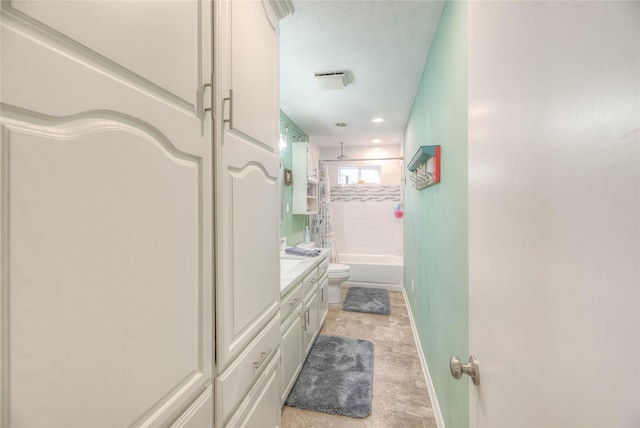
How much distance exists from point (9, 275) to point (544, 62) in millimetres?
806

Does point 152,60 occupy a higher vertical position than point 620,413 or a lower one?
higher

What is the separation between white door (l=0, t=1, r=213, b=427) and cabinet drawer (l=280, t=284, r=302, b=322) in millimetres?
955

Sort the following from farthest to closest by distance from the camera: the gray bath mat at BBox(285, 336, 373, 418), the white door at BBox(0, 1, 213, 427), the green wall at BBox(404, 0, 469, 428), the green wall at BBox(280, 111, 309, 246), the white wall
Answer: the white wall, the green wall at BBox(280, 111, 309, 246), the gray bath mat at BBox(285, 336, 373, 418), the green wall at BBox(404, 0, 469, 428), the white door at BBox(0, 1, 213, 427)

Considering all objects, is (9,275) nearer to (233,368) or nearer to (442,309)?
(233,368)

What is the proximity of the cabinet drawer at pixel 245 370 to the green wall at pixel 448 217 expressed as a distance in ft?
2.79

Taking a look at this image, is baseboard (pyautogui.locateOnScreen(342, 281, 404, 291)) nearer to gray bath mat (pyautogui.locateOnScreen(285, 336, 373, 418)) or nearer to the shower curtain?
the shower curtain

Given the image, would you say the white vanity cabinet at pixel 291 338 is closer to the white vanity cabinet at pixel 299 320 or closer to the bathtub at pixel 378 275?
the white vanity cabinet at pixel 299 320

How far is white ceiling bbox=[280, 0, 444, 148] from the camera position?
1617 mm

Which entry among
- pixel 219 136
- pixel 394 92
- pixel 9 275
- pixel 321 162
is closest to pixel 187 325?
pixel 9 275

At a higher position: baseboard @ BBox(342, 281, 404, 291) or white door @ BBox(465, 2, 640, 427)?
white door @ BBox(465, 2, 640, 427)

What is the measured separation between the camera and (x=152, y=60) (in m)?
0.62

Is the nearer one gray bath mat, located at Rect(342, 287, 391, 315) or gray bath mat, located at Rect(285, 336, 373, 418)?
gray bath mat, located at Rect(285, 336, 373, 418)

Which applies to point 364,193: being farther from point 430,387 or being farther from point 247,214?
point 247,214

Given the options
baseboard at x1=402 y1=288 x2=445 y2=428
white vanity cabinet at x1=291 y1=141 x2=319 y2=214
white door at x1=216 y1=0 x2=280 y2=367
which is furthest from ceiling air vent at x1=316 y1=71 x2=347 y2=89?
baseboard at x1=402 y1=288 x2=445 y2=428
